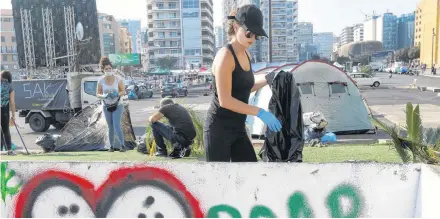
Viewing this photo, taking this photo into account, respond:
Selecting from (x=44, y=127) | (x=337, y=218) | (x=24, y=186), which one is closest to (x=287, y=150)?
(x=337, y=218)

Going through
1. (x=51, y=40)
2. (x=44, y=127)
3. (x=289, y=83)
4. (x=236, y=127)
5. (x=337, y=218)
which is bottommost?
(x=44, y=127)

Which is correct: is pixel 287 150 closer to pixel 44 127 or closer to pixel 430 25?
pixel 44 127

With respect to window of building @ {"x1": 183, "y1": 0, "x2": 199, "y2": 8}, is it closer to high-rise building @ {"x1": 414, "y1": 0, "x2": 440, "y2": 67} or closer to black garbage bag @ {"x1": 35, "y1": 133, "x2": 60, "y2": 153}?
high-rise building @ {"x1": 414, "y1": 0, "x2": 440, "y2": 67}

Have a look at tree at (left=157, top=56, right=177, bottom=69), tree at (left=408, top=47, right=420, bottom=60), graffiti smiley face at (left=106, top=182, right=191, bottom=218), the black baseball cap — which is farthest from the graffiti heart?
tree at (left=408, top=47, right=420, bottom=60)

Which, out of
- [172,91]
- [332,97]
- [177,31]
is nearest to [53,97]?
[332,97]

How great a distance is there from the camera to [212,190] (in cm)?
241

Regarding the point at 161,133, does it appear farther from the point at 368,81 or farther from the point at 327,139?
the point at 368,81

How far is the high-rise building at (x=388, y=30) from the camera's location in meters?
163

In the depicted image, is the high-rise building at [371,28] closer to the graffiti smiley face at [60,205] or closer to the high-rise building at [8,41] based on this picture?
the high-rise building at [8,41]

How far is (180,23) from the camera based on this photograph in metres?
91.4

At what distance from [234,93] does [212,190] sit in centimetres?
69

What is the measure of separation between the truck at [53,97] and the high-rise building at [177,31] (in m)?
79.6

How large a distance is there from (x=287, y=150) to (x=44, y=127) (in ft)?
35.1

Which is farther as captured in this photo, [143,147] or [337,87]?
[337,87]
